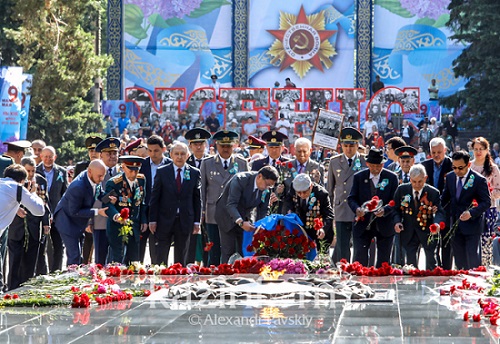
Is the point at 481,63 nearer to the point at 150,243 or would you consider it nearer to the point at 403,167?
the point at 403,167

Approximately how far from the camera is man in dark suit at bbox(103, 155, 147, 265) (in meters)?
14.0

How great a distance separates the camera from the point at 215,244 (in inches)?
602

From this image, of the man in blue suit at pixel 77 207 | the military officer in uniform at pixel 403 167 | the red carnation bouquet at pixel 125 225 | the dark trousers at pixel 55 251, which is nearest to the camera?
the red carnation bouquet at pixel 125 225

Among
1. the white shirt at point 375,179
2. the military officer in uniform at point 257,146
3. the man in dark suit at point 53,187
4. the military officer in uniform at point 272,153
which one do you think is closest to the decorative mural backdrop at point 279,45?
the military officer in uniform at point 257,146

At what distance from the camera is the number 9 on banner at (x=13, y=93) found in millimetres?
20172

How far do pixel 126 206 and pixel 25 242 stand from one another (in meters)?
1.21

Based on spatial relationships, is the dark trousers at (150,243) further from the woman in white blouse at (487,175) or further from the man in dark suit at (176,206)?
the woman in white blouse at (487,175)

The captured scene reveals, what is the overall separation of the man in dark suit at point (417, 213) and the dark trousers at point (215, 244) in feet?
7.47

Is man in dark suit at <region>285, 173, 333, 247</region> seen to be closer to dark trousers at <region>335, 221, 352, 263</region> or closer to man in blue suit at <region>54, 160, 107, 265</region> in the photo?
dark trousers at <region>335, 221, 352, 263</region>

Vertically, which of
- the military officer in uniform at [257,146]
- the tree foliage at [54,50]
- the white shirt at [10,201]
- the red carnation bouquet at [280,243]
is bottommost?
the red carnation bouquet at [280,243]

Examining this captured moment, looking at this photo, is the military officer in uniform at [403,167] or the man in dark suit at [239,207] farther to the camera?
the military officer in uniform at [403,167]

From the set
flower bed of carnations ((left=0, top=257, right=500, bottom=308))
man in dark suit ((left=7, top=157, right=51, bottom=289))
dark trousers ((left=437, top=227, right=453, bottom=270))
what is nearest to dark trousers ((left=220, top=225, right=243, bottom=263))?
flower bed of carnations ((left=0, top=257, right=500, bottom=308))

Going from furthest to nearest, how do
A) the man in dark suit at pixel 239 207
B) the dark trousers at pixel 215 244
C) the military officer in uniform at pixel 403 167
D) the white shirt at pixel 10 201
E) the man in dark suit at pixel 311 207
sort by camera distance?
the military officer in uniform at pixel 403 167 < the dark trousers at pixel 215 244 < the man in dark suit at pixel 239 207 < the man in dark suit at pixel 311 207 < the white shirt at pixel 10 201

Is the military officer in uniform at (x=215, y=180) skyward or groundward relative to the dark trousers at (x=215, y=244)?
skyward
